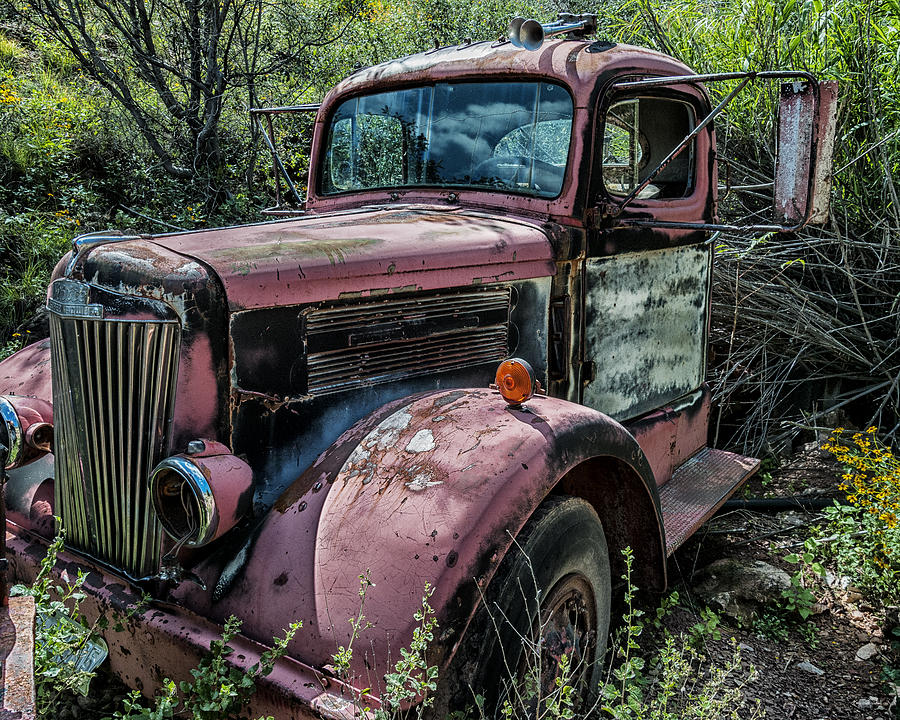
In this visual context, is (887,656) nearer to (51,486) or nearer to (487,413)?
(487,413)

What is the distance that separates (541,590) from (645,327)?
5.72 feet

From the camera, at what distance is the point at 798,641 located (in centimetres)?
322

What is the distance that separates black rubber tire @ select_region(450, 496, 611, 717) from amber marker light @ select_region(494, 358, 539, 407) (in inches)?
12.2

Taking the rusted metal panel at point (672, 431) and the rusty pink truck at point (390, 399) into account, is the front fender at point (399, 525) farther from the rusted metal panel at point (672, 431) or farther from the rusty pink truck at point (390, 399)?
the rusted metal panel at point (672, 431)

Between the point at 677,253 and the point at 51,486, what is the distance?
2791mm

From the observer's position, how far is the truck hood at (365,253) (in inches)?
84.2

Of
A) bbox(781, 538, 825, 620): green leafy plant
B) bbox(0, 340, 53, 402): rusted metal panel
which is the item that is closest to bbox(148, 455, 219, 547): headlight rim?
bbox(0, 340, 53, 402): rusted metal panel

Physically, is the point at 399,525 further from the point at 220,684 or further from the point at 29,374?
the point at 29,374

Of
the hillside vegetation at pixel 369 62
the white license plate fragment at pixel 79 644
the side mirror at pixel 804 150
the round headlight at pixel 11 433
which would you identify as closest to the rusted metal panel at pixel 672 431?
the hillside vegetation at pixel 369 62

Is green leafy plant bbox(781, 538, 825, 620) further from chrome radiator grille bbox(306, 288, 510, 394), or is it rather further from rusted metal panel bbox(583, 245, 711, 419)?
chrome radiator grille bbox(306, 288, 510, 394)

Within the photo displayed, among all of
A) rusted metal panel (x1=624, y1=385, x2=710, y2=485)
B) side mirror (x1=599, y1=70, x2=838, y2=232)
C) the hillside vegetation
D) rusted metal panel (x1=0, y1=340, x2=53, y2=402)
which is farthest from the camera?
the hillside vegetation

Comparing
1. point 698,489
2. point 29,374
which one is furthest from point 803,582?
point 29,374

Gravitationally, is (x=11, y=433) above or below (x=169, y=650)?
above

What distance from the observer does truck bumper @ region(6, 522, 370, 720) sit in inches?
69.3
